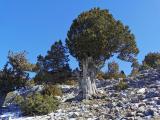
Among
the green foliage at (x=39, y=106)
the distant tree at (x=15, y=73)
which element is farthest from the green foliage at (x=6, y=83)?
the green foliage at (x=39, y=106)

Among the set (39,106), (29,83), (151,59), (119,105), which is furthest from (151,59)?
(119,105)

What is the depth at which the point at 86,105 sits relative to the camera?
3034 centimetres

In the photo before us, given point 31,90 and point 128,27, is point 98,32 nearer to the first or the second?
point 128,27

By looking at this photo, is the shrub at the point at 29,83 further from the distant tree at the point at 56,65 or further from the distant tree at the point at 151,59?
the distant tree at the point at 151,59

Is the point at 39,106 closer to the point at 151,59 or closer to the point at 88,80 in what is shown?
the point at 88,80

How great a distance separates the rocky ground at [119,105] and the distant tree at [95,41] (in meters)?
2.18

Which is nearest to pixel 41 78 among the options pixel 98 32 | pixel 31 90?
pixel 31 90

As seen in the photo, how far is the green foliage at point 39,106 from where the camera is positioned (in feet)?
99.1

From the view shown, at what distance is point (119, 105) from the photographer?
1113 inches

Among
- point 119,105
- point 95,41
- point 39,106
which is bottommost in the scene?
point 119,105

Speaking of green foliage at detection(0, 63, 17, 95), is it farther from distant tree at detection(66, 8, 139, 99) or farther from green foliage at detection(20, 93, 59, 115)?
green foliage at detection(20, 93, 59, 115)

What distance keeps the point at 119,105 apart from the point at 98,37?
8.81 m

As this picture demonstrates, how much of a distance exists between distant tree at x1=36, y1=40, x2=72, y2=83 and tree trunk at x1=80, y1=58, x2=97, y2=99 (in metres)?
2.54

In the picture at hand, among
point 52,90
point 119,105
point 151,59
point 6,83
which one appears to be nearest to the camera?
point 119,105
